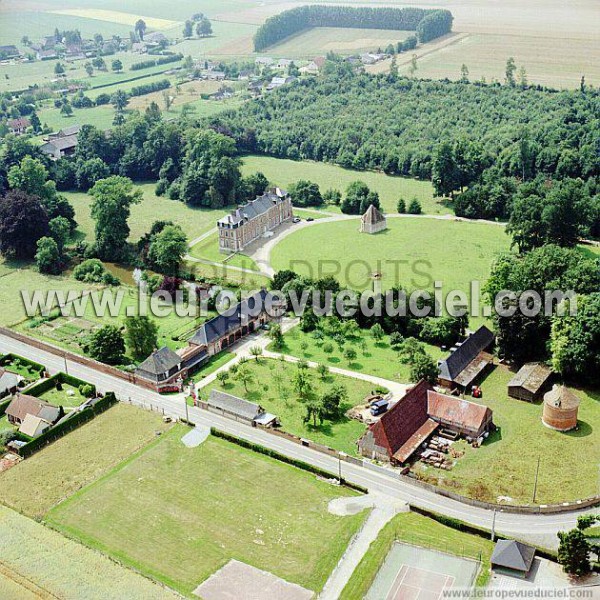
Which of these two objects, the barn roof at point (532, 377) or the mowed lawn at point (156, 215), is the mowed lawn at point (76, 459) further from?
the mowed lawn at point (156, 215)

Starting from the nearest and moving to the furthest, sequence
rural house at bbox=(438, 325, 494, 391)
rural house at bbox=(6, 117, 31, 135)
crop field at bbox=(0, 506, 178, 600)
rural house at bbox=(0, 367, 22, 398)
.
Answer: crop field at bbox=(0, 506, 178, 600), rural house at bbox=(438, 325, 494, 391), rural house at bbox=(0, 367, 22, 398), rural house at bbox=(6, 117, 31, 135)

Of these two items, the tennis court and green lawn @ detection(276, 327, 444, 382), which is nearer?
the tennis court

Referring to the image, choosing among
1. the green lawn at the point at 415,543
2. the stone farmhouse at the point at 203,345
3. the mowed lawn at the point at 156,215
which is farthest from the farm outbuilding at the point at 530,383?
the mowed lawn at the point at 156,215

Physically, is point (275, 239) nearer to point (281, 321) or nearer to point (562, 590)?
point (281, 321)

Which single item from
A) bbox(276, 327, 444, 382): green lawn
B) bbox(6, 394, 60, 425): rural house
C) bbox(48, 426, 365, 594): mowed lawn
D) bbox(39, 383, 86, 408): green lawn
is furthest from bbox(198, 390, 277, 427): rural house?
bbox(6, 394, 60, 425): rural house

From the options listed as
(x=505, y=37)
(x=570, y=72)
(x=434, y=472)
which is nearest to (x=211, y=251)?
(x=434, y=472)

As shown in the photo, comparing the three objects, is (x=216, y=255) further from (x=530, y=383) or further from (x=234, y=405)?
(x=530, y=383)

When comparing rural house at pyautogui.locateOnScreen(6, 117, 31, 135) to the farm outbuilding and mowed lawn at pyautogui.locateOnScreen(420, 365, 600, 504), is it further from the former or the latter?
mowed lawn at pyautogui.locateOnScreen(420, 365, 600, 504)
